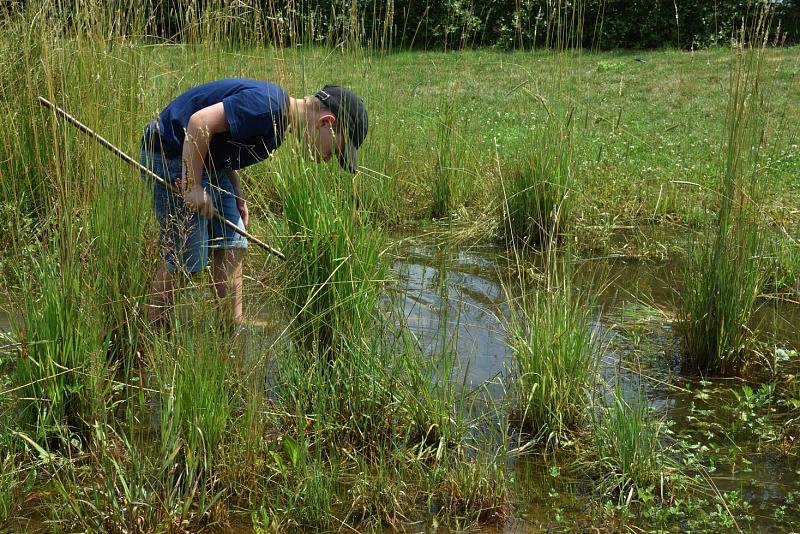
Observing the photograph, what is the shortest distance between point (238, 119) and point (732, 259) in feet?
7.76

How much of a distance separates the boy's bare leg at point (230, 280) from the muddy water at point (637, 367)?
0.72 m

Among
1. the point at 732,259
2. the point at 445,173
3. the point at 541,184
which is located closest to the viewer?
the point at 732,259

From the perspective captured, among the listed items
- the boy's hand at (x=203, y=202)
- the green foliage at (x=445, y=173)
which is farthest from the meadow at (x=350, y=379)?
the green foliage at (x=445, y=173)

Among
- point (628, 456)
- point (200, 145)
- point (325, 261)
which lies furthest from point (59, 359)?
point (628, 456)

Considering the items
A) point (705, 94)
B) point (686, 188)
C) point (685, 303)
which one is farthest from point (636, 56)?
point (685, 303)

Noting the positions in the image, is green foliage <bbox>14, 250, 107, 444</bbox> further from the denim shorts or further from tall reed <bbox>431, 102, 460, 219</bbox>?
tall reed <bbox>431, 102, 460, 219</bbox>

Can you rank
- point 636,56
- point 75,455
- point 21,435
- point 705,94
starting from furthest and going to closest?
point 636,56, point 705,94, point 75,455, point 21,435

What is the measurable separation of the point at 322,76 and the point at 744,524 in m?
4.10

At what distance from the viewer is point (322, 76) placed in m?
6.09

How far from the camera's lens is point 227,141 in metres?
4.09

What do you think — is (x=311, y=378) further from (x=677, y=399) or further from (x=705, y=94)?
(x=705, y=94)

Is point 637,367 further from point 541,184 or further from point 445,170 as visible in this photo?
point 445,170

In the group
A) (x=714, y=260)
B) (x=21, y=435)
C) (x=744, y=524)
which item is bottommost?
(x=744, y=524)

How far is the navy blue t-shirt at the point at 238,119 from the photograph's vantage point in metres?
3.86
